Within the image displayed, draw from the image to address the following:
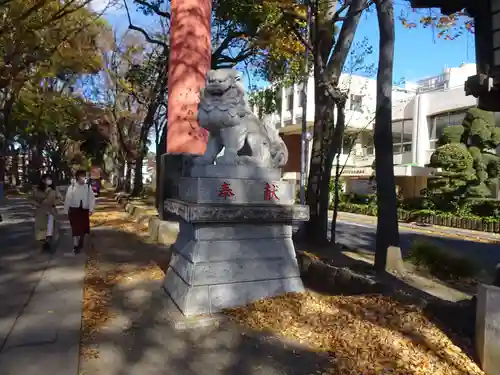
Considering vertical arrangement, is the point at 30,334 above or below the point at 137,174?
below

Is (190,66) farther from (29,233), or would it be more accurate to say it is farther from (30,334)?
(30,334)

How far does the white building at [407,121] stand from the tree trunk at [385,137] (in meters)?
13.1

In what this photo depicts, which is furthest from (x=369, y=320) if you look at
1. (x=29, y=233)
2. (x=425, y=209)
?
(x=425, y=209)

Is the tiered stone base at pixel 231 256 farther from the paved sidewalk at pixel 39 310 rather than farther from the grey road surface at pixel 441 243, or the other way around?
the grey road surface at pixel 441 243

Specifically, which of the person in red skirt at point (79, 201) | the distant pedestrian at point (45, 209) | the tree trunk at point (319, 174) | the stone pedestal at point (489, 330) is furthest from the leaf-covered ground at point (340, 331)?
the tree trunk at point (319, 174)

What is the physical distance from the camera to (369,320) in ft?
14.9

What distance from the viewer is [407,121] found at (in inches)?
1179

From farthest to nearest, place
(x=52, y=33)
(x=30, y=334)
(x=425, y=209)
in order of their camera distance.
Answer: (x=425, y=209) < (x=52, y=33) < (x=30, y=334)

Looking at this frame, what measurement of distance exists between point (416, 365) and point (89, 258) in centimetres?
625

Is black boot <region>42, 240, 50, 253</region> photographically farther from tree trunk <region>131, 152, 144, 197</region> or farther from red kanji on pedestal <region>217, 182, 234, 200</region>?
tree trunk <region>131, 152, 144, 197</region>

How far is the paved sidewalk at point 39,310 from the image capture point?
12.0 ft

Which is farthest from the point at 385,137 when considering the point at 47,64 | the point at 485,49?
the point at 47,64

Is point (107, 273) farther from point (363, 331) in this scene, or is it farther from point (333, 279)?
point (363, 331)

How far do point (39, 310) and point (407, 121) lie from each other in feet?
94.8
